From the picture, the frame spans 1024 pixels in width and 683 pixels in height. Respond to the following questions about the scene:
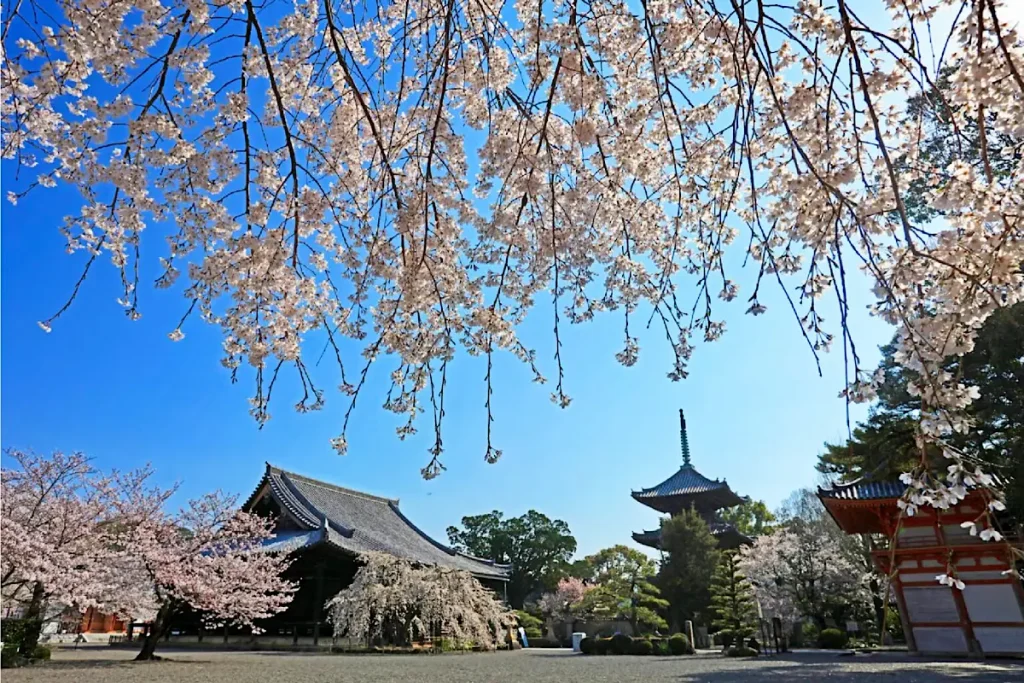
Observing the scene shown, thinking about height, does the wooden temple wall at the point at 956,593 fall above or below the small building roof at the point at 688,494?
below

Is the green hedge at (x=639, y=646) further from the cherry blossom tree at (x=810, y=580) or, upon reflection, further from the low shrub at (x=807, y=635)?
the low shrub at (x=807, y=635)

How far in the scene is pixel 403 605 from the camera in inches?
508

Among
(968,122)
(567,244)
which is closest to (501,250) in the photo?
(567,244)

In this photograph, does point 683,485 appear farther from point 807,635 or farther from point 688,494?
point 807,635

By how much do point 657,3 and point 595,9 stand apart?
0.41m

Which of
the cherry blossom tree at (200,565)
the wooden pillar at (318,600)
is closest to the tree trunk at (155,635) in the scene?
the cherry blossom tree at (200,565)

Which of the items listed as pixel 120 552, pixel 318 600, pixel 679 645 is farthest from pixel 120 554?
pixel 679 645

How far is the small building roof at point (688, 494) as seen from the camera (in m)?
24.3

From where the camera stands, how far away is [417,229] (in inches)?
112

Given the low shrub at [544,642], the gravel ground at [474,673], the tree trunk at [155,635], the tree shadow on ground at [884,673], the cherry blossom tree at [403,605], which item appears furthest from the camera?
the low shrub at [544,642]

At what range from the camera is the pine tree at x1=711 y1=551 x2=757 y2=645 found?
49.7ft

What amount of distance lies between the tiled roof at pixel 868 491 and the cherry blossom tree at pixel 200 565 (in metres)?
10.3

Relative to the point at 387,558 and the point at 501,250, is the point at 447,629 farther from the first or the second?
the point at 501,250

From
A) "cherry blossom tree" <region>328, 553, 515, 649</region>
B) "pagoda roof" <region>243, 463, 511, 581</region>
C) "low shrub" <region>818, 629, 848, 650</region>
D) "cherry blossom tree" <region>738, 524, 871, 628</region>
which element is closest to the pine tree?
"cherry blossom tree" <region>738, 524, 871, 628</region>
